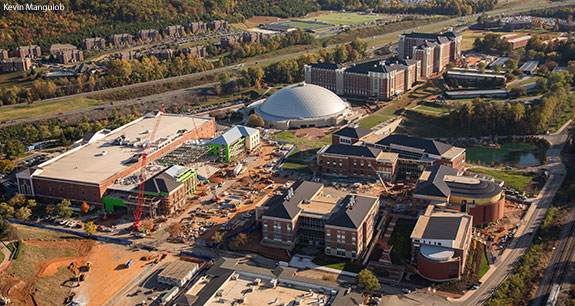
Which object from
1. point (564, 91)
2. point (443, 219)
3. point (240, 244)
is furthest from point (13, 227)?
point (564, 91)

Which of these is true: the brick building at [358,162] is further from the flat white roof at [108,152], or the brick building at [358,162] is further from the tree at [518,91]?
the tree at [518,91]

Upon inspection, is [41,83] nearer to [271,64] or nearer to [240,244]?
[271,64]

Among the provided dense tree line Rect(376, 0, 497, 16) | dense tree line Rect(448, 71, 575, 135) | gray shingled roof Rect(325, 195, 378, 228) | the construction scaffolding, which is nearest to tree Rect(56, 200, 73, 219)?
the construction scaffolding

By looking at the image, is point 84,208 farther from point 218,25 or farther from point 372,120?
point 218,25

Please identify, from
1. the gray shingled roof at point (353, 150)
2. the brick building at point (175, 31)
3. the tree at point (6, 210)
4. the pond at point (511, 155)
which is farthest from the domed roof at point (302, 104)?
the brick building at point (175, 31)

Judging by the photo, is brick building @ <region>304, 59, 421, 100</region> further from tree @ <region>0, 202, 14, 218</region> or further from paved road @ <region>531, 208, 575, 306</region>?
tree @ <region>0, 202, 14, 218</region>

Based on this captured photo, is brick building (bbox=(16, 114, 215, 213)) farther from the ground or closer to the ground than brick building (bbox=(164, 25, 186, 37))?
closer to the ground

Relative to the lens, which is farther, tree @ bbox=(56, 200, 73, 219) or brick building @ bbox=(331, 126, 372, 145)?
brick building @ bbox=(331, 126, 372, 145)
